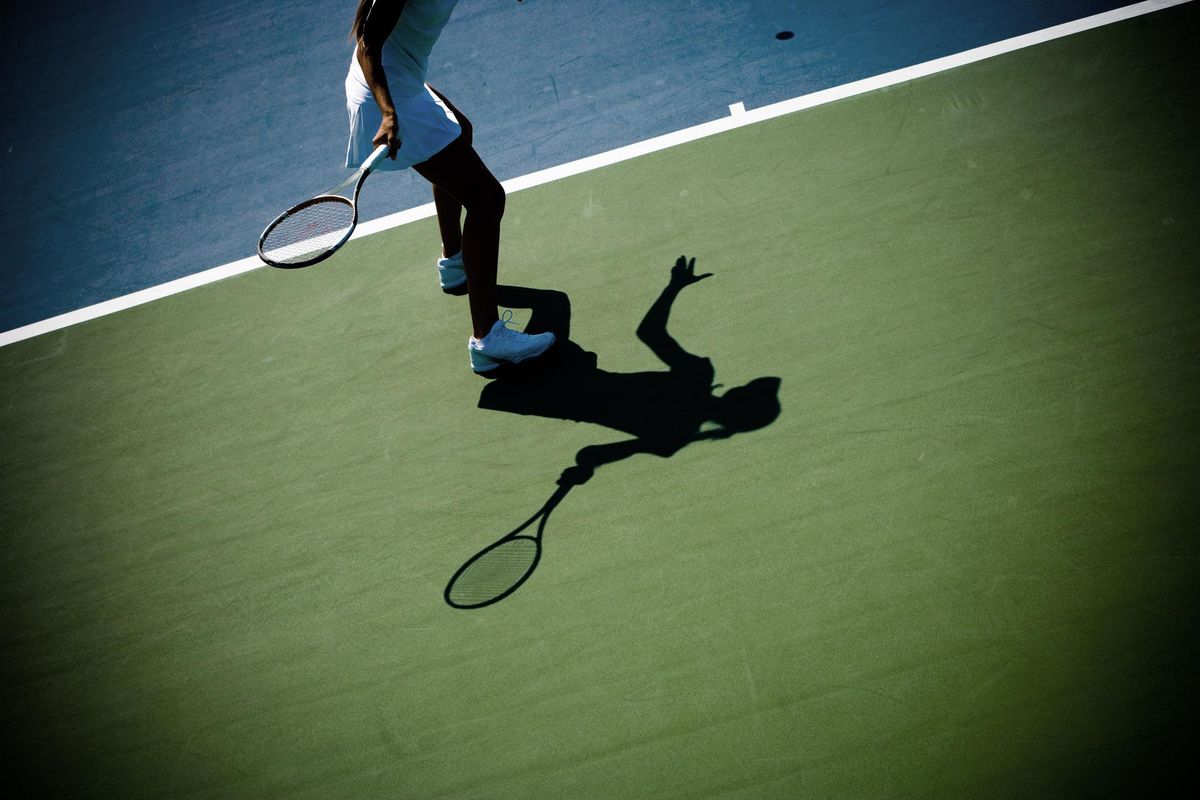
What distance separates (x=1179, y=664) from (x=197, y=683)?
364 cm

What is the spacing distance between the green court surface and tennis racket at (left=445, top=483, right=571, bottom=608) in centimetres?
6

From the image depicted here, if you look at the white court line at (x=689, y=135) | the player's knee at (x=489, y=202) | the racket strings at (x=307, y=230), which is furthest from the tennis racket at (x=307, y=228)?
the white court line at (x=689, y=135)

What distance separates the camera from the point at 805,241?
427cm

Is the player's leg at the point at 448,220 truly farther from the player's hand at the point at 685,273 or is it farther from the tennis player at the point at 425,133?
the player's hand at the point at 685,273

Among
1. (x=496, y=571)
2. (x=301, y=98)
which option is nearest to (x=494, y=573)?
(x=496, y=571)

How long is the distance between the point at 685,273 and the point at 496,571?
1.90 m

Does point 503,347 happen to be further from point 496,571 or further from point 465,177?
point 496,571

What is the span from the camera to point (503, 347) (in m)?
3.90

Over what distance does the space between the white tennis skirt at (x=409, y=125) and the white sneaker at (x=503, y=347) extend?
867 millimetres

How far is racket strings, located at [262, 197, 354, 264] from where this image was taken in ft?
12.7

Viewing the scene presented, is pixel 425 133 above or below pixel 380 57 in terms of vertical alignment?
below

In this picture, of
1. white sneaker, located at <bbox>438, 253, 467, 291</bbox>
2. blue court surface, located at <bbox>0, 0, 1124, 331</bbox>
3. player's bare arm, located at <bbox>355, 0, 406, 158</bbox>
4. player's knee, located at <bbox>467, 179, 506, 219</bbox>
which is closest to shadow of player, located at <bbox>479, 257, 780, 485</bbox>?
white sneaker, located at <bbox>438, 253, 467, 291</bbox>

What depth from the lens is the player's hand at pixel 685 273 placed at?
167 inches

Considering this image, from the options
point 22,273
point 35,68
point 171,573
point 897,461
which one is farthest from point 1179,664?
point 35,68
